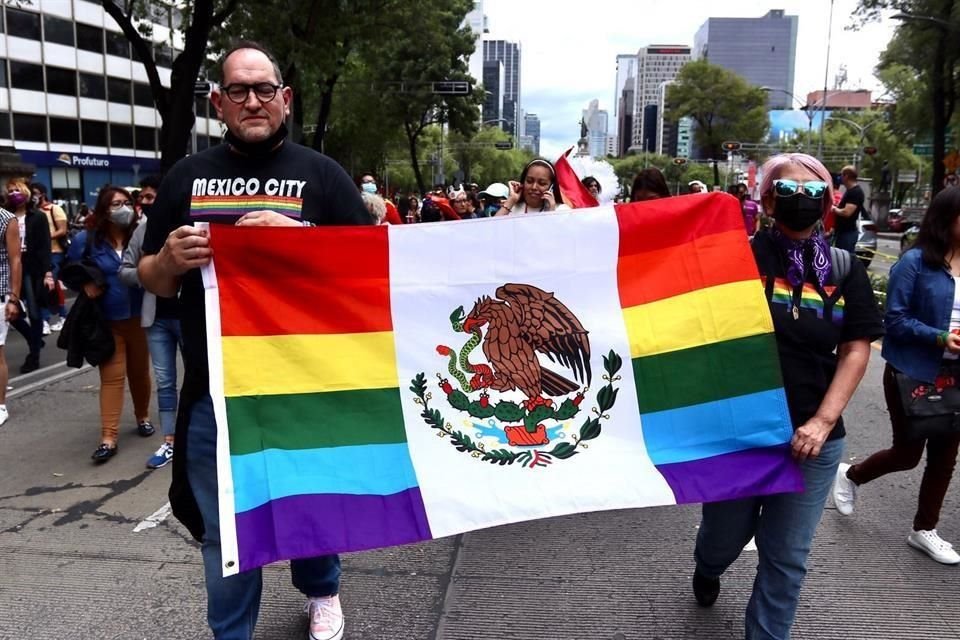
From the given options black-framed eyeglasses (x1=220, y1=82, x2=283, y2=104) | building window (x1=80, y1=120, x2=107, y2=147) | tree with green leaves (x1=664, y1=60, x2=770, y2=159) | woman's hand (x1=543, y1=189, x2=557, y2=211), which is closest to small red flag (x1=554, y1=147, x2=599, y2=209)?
woman's hand (x1=543, y1=189, x2=557, y2=211)

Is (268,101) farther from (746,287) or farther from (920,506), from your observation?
(920,506)

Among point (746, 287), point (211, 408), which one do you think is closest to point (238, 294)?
point (211, 408)

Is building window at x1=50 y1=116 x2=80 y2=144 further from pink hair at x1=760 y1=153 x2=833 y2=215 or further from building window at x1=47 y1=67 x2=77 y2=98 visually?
→ pink hair at x1=760 y1=153 x2=833 y2=215

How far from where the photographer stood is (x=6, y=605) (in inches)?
133

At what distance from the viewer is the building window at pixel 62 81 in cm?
3900

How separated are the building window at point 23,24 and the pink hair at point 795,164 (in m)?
42.2

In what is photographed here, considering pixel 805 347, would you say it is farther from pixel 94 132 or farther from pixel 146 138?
pixel 146 138

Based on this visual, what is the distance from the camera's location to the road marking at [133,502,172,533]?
421 cm

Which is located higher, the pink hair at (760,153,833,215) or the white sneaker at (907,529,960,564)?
the pink hair at (760,153,833,215)

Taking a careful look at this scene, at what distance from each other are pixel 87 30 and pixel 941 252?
45822 mm

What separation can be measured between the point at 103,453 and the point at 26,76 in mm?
39785

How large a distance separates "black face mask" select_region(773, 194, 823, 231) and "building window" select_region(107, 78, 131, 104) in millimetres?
46792

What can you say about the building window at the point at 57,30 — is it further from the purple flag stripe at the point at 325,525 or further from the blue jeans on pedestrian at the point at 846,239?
the purple flag stripe at the point at 325,525

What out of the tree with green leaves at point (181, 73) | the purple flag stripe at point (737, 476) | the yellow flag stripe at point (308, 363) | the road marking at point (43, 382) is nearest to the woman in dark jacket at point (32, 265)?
the road marking at point (43, 382)
